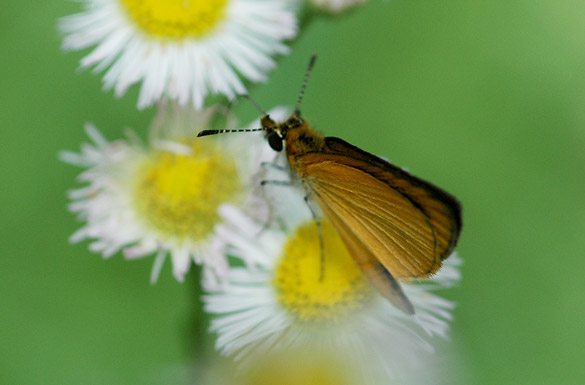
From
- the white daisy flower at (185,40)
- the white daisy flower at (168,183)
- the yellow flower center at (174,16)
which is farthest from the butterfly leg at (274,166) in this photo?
the yellow flower center at (174,16)

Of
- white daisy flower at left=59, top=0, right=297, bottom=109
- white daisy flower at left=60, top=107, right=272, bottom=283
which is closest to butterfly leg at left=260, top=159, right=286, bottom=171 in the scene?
white daisy flower at left=60, top=107, right=272, bottom=283

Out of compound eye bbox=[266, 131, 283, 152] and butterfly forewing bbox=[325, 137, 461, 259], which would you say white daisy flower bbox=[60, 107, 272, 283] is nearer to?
compound eye bbox=[266, 131, 283, 152]

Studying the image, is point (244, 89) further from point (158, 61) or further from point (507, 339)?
point (507, 339)

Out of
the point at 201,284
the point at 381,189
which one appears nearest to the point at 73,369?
the point at 201,284

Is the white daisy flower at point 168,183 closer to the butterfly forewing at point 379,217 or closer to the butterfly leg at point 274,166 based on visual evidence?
the butterfly leg at point 274,166

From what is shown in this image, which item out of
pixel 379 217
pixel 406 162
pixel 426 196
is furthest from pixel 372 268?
pixel 406 162

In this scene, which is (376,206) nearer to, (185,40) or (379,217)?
(379,217)

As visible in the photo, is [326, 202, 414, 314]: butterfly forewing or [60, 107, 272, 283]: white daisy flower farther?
Result: [60, 107, 272, 283]: white daisy flower
